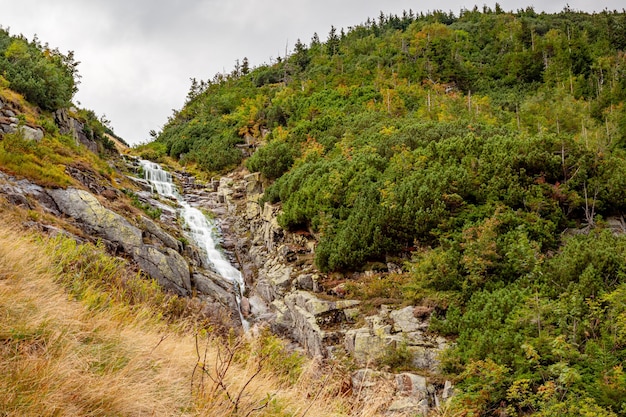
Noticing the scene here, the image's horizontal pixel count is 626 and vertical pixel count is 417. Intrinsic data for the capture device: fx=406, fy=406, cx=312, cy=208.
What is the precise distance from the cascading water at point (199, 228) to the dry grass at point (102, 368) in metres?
10.1

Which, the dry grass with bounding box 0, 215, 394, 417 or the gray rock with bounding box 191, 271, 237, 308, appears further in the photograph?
the gray rock with bounding box 191, 271, 237, 308

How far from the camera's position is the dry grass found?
227cm

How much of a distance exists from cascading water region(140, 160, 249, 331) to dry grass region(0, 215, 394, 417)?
Answer: 10106mm

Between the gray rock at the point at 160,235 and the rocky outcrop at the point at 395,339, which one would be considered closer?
the rocky outcrop at the point at 395,339

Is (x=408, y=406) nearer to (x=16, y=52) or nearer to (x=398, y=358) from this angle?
(x=398, y=358)

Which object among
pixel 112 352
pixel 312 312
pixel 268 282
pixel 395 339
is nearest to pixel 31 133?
pixel 268 282

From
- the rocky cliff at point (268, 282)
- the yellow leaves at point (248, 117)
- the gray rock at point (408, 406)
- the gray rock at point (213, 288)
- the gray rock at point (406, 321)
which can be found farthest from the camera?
the yellow leaves at point (248, 117)

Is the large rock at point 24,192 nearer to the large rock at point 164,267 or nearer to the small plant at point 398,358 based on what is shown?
the large rock at point 164,267

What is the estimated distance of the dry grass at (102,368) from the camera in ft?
7.46

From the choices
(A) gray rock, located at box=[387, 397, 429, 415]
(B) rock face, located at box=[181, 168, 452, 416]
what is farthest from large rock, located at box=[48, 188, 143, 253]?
(A) gray rock, located at box=[387, 397, 429, 415]

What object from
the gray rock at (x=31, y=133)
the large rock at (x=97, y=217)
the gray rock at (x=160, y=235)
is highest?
the gray rock at (x=31, y=133)

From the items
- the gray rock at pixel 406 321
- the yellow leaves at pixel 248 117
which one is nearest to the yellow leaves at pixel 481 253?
the gray rock at pixel 406 321

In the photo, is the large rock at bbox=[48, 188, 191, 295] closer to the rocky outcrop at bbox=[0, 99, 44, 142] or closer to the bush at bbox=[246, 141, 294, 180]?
the rocky outcrop at bbox=[0, 99, 44, 142]

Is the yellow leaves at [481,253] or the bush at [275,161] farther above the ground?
the bush at [275,161]
